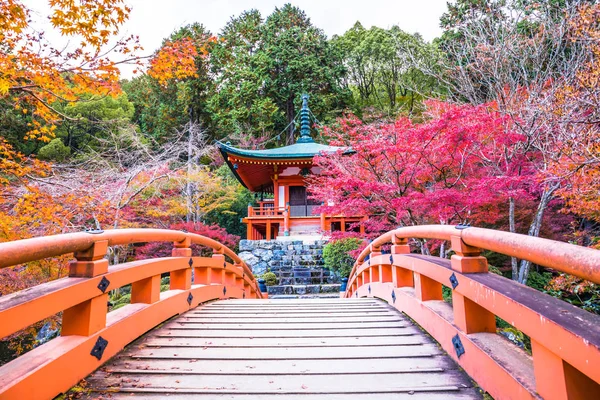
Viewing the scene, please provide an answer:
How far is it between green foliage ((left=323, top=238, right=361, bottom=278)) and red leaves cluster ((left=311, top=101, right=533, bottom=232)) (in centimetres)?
256

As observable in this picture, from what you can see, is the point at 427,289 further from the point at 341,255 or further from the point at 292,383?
the point at 341,255

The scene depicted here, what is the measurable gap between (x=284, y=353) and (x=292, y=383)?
371 mm

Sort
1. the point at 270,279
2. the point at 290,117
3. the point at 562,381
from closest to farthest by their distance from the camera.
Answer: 1. the point at 562,381
2. the point at 270,279
3. the point at 290,117

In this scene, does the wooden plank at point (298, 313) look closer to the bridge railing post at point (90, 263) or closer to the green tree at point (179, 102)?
the bridge railing post at point (90, 263)

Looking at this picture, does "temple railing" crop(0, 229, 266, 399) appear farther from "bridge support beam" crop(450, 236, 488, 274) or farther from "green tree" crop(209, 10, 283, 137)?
"green tree" crop(209, 10, 283, 137)

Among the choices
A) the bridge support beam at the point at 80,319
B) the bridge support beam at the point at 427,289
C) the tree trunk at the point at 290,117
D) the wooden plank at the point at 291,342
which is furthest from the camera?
the tree trunk at the point at 290,117

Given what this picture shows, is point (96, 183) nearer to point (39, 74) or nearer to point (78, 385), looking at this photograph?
point (39, 74)

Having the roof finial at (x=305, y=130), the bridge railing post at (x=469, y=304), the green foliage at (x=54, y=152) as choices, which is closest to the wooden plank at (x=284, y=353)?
the bridge railing post at (x=469, y=304)

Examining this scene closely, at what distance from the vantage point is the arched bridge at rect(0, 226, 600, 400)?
3.75 ft

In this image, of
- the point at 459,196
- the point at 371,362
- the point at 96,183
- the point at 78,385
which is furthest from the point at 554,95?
the point at 96,183

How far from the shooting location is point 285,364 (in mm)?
1788

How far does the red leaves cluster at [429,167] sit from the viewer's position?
5276 mm

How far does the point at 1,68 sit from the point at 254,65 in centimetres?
2114

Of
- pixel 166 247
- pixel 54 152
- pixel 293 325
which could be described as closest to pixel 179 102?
pixel 54 152
